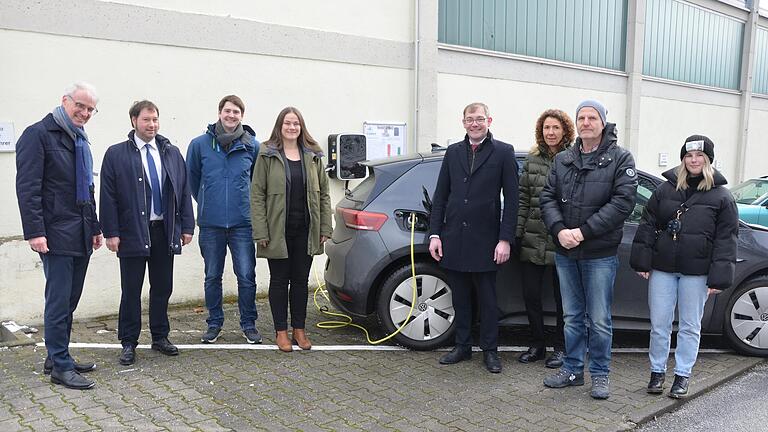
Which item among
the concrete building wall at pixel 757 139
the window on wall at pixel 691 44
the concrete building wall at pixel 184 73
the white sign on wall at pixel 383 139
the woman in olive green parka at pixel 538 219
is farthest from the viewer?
the concrete building wall at pixel 757 139

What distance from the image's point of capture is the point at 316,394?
167 inches

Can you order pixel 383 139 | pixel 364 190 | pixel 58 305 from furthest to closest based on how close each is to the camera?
pixel 383 139, pixel 364 190, pixel 58 305

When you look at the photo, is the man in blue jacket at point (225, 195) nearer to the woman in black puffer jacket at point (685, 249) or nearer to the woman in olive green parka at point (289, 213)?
the woman in olive green parka at point (289, 213)

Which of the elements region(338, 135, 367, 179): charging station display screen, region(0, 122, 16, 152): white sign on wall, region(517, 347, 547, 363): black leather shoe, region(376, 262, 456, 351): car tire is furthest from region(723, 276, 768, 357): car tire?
region(0, 122, 16, 152): white sign on wall

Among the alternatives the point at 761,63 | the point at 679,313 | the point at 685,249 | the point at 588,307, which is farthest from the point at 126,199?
the point at 761,63

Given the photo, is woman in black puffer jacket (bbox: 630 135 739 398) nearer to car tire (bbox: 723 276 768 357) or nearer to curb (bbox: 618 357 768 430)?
curb (bbox: 618 357 768 430)

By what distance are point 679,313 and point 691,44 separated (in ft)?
35.4

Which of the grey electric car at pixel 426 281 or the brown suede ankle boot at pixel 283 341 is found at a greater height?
the grey electric car at pixel 426 281

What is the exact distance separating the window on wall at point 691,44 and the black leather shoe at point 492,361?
9263 millimetres

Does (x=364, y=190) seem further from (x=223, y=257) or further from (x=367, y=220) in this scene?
(x=223, y=257)

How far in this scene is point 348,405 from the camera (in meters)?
4.07

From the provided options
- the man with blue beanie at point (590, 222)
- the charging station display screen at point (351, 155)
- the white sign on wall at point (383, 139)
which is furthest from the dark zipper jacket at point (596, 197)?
the white sign on wall at point (383, 139)

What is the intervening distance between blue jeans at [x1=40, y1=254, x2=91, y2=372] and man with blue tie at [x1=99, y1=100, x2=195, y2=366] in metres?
0.36

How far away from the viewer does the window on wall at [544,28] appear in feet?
29.5
